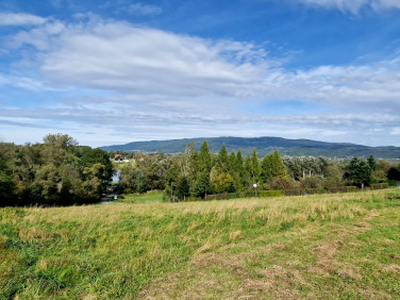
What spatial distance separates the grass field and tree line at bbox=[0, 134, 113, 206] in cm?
2650

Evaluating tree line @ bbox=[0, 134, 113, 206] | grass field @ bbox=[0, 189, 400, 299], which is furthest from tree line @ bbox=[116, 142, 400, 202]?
grass field @ bbox=[0, 189, 400, 299]

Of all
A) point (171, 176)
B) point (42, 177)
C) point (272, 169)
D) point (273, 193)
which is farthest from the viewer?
point (272, 169)

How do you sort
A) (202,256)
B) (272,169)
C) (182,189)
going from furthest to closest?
(272,169), (182,189), (202,256)

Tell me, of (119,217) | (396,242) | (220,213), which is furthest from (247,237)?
(119,217)

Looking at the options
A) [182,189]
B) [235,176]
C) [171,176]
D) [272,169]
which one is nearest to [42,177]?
[171,176]

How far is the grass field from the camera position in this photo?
4715 mm

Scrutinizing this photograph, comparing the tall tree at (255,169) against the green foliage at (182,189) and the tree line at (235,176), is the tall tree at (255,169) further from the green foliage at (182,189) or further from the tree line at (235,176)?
the green foliage at (182,189)

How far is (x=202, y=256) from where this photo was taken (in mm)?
6562

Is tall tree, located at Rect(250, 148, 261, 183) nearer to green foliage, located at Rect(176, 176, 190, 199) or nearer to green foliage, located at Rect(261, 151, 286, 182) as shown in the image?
green foliage, located at Rect(261, 151, 286, 182)

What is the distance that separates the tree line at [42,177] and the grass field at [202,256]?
2650 centimetres

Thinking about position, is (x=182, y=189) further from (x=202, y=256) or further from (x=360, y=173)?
(x=202, y=256)

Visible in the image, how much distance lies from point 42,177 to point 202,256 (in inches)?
1482

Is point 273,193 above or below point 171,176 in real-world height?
below

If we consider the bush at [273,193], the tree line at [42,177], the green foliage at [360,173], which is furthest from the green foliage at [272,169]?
the tree line at [42,177]
